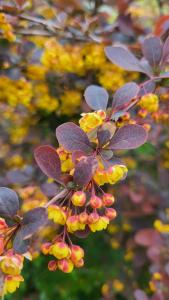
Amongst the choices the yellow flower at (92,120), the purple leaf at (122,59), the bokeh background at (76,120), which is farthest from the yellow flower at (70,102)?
the yellow flower at (92,120)

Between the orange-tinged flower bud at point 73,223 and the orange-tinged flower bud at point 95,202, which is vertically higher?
the orange-tinged flower bud at point 95,202

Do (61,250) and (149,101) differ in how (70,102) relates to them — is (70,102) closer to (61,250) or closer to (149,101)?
(149,101)

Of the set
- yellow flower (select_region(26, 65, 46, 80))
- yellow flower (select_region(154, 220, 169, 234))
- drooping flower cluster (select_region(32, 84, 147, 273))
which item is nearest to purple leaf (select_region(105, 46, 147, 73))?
drooping flower cluster (select_region(32, 84, 147, 273))

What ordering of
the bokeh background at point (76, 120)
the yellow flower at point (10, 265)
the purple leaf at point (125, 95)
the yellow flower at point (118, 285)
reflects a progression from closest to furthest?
the yellow flower at point (10, 265)
the purple leaf at point (125, 95)
the bokeh background at point (76, 120)
the yellow flower at point (118, 285)

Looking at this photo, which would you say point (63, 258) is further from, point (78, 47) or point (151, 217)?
point (151, 217)

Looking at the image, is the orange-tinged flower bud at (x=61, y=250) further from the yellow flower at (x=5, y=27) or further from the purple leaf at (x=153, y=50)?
the yellow flower at (x=5, y=27)

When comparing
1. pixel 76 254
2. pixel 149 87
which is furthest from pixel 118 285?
pixel 76 254
